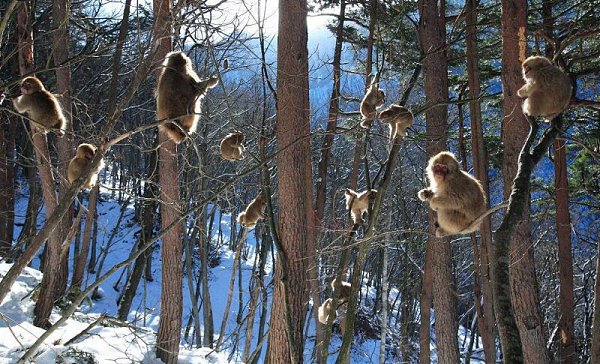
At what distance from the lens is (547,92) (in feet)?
17.4

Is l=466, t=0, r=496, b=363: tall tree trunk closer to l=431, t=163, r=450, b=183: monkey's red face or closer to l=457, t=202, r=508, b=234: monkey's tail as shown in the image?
l=431, t=163, r=450, b=183: monkey's red face

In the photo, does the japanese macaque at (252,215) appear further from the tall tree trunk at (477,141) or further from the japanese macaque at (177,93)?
the japanese macaque at (177,93)

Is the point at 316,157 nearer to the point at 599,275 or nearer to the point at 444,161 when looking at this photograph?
the point at 599,275

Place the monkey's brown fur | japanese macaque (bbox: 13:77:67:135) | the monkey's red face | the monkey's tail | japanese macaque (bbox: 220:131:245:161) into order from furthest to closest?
japanese macaque (bbox: 220:131:245:161) → japanese macaque (bbox: 13:77:67:135) → the monkey's red face → the monkey's brown fur → the monkey's tail

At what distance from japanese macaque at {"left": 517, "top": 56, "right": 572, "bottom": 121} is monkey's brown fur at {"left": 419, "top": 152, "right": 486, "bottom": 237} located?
941mm

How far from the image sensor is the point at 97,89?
22.7 m

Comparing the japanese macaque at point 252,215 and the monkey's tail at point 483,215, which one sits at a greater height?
the japanese macaque at point 252,215

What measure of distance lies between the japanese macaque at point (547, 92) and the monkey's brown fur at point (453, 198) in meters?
0.94

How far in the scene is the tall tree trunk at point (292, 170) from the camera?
758cm

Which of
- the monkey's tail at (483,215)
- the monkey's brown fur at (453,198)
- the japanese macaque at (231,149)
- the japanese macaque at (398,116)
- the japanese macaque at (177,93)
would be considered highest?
the japanese macaque at (231,149)

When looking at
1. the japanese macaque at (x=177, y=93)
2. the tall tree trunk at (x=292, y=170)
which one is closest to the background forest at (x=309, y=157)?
the tall tree trunk at (x=292, y=170)

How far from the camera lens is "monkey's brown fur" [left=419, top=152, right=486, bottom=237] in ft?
19.1

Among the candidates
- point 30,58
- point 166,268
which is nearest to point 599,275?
point 166,268

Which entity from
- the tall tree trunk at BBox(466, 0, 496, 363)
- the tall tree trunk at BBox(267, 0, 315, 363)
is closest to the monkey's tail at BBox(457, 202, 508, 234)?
the tall tree trunk at BBox(267, 0, 315, 363)
